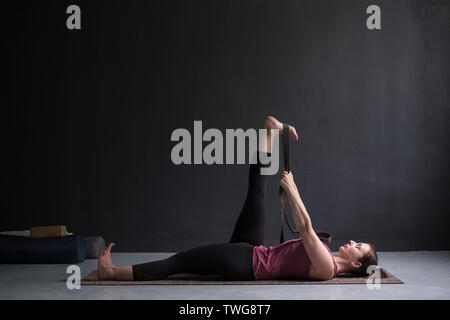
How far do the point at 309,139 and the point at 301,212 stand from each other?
2.15m

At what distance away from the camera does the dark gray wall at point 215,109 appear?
19.0 ft

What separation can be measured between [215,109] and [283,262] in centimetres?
224

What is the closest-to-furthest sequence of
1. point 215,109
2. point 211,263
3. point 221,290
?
point 221,290 < point 211,263 < point 215,109

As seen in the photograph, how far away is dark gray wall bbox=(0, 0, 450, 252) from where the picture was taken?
5793 mm

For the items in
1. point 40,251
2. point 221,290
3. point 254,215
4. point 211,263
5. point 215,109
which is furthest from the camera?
point 215,109

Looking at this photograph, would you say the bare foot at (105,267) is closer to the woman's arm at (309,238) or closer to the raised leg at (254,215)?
the raised leg at (254,215)

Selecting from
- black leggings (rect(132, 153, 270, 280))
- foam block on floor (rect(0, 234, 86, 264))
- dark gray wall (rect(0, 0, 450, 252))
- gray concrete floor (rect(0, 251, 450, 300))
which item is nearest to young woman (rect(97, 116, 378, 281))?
black leggings (rect(132, 153, 270, 280))

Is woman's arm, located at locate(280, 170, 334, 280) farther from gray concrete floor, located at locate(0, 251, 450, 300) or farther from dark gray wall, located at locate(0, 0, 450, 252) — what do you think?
dark gray wall, located at locate(0, 0, 450, 252)

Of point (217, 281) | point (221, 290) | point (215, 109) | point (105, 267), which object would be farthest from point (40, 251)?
point (215, 109)

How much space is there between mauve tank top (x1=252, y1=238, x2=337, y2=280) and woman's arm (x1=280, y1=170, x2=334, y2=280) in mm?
64

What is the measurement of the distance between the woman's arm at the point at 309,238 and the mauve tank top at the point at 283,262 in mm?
64

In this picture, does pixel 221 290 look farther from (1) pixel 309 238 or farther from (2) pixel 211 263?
(1) pixel 309 238

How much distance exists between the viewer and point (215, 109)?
19.1ft

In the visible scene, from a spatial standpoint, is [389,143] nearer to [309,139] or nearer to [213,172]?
[309,139]
